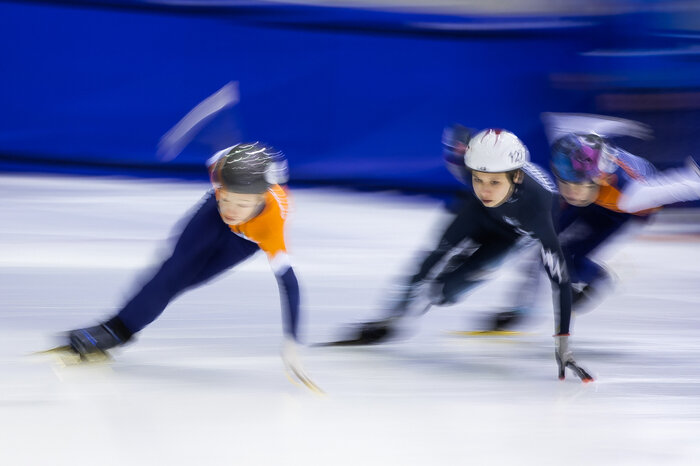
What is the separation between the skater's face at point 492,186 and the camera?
3.25 meters

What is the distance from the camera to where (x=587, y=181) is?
3.69 m

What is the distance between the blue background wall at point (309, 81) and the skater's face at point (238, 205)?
495 centimetres

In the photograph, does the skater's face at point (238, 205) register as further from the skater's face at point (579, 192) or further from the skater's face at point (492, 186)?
the skater's face at point (579, 192)

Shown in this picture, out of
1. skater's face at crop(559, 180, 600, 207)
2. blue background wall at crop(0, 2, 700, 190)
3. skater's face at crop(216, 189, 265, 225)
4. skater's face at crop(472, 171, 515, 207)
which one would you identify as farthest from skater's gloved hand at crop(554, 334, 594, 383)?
blue background wall at crop(0, 2, 700, 190)

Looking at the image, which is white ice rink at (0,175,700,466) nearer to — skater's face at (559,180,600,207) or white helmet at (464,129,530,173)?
skater's face at (559,180,600,207)

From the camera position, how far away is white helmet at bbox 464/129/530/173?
10.5ft

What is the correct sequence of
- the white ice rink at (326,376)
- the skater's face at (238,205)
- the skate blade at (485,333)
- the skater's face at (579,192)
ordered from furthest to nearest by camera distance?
the skate blade at (485,333) → the skater's face at (579,192) → the skater's face at (238,205) → the white ice rink at (326,376)

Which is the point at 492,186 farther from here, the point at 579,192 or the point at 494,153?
A: the point at 579,192

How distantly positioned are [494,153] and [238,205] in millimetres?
836

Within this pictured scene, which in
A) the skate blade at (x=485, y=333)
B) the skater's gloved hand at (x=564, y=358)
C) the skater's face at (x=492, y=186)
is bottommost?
the skate blade at (x=485, y=333)

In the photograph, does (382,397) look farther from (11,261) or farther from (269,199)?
(11,261)

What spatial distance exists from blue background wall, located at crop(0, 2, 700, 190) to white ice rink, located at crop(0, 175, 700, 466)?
7.21ft

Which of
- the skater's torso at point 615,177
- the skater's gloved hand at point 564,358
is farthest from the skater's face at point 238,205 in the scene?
the skater's torso at point 615,177

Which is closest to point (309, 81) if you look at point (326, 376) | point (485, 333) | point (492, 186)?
point (485, 333)
